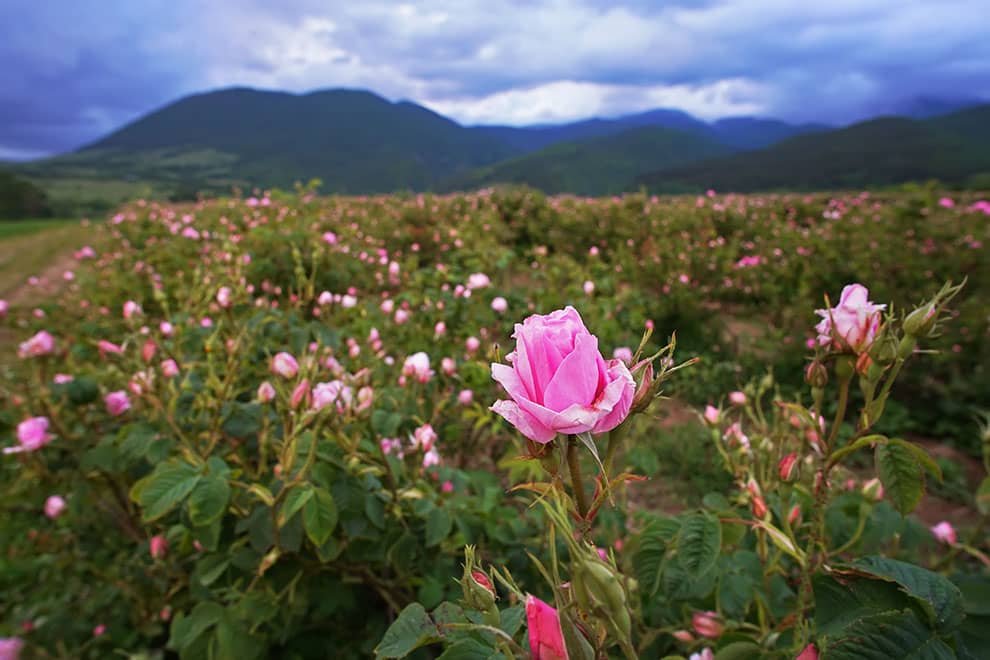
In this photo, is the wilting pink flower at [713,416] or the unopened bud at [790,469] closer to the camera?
the unopened bud at [790,469]

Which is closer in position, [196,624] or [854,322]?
[854,322]

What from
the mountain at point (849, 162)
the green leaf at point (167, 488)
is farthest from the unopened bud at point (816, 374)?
the mountain at point (849, 162)

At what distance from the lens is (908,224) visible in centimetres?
510

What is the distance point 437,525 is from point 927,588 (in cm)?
86

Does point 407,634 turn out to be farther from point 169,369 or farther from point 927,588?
point 169,369

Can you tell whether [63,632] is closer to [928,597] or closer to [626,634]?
[626,634]

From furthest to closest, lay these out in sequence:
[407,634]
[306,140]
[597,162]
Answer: [306,140] < [597,162] < [407,634]

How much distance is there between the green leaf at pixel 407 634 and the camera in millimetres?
511

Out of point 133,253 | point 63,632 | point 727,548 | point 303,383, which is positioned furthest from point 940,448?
point 133,253

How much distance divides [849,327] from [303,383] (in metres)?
0.91

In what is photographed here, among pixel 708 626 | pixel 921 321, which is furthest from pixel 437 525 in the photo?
pixel 921 321

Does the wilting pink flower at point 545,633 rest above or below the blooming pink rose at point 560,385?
below

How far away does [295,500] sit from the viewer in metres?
0.98

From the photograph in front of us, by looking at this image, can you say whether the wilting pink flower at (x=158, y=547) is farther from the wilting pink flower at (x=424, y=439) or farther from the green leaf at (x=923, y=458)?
the green leaf at (x=923, y=458)
